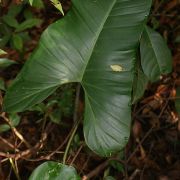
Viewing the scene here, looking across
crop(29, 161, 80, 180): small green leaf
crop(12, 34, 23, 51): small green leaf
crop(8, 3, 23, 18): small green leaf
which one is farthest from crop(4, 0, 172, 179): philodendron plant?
crop(8, 3, 23, 18): small green leaf

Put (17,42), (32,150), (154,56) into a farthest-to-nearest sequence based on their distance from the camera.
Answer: (17,42), (32,150), (154,56)

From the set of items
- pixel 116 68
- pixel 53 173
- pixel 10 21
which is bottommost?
pixel 53 173

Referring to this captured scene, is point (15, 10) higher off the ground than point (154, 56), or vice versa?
point (15, 10)

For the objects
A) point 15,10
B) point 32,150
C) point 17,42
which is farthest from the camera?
→ point 15,10

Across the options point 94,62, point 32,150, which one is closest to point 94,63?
point 94,62

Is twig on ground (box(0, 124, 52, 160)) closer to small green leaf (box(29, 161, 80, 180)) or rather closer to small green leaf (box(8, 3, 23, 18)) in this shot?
small green leaf (box(29, 161, 80, 180))

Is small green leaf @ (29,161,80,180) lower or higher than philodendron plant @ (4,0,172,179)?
lower

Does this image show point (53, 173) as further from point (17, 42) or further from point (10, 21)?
point (10, 21)

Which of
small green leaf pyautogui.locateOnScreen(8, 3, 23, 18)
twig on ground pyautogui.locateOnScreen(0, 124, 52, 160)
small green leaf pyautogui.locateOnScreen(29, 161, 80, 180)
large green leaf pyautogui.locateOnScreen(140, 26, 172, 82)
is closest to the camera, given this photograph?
small green leaf pyautogui.locateOnScreen(29, 161, 80, 180)
